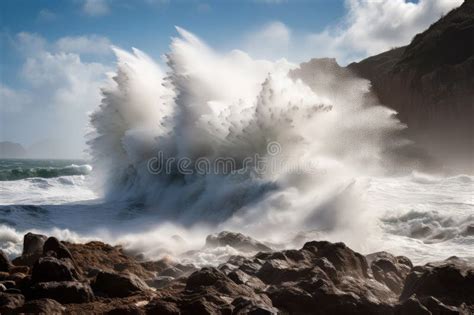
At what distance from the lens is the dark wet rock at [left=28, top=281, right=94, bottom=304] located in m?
7.06

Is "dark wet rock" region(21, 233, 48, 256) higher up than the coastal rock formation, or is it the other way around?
the coastal rock formation

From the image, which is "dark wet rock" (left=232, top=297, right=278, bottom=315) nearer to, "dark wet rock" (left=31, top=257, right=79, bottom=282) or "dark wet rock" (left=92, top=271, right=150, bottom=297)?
"dark wet rock" (left=92, top=271, right=150, bottom=297)

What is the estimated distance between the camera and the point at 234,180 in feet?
63.9

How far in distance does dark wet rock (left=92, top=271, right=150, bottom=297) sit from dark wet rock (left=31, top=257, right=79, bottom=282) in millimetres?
418

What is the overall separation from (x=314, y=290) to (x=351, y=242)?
676cm

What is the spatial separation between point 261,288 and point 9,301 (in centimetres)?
346

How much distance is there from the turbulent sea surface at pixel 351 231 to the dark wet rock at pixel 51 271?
4009 millimetres

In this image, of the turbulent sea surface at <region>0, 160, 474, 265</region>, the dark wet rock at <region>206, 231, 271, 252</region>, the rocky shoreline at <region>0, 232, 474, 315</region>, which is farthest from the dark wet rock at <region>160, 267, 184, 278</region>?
the dark wet rock at <region>206, 231, 271, 252</region>

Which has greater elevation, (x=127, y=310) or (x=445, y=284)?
(x=445, y=284)

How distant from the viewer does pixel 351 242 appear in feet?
45.3

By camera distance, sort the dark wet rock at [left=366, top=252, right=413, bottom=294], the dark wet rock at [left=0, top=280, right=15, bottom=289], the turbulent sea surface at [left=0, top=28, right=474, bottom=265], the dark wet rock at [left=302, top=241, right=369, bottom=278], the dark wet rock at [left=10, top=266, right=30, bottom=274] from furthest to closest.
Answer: the turbulent sea surface at [left=0, top=28, right=474, bottom=265]
the dark wet rock at [left=10, top=266, right=30, bottom=274]
the dark wet rock at [left=366, top=252, right=413, bottom=294]
the dark wet rock at [left=302, top=241, right=369, bottom=278]
the dark wet rock at [left=0, top=280, right=15, bottom=289]

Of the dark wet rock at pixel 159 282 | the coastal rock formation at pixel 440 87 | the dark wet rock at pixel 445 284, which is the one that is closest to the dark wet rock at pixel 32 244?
the dark wet rock at pixel 159 282

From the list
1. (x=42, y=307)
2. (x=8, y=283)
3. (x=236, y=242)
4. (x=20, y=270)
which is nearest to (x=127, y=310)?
(x=42, y=307)

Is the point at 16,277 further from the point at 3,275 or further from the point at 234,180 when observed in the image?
the point at 234,180
